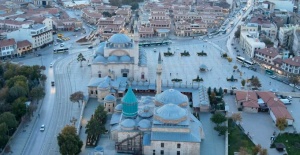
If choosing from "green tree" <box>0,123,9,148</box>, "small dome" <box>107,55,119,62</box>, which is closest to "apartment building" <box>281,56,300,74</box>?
"small dome" <box>107,55,119,62</box>

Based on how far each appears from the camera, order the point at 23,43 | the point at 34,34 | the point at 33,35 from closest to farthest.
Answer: the point at 23,43
the point at 33,35
the point at 34,34

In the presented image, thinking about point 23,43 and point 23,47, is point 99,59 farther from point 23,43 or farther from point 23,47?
point 23,43

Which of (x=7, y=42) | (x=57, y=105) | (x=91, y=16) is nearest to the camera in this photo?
(x=57, y=105)

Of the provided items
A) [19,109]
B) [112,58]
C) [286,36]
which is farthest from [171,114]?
[286,36]

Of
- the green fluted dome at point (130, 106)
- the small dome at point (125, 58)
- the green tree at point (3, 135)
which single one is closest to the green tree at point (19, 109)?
the green tree at point (3, 135)

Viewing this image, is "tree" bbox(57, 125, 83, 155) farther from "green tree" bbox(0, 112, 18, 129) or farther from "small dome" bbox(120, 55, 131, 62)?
"small dome" bbox(120, 55, 131, 62)

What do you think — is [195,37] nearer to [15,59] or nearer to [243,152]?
[15,59]
